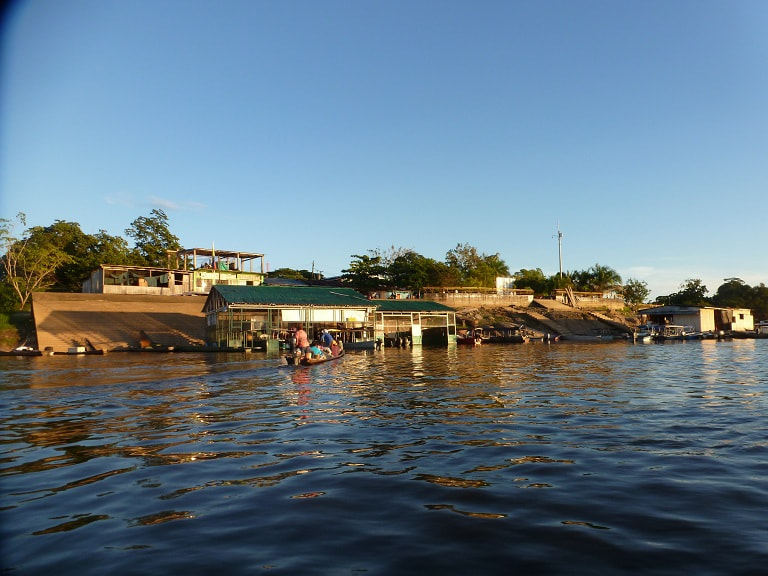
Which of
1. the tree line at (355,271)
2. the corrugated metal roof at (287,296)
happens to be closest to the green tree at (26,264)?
the tree line at (355,271)

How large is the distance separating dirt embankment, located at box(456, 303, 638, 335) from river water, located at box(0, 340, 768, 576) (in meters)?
54.3

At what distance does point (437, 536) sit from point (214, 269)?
58105 millimetres

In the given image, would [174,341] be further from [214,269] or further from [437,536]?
[437,536]

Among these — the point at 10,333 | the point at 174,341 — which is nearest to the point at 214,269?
the point at 174,341

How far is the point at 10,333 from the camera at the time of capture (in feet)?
145

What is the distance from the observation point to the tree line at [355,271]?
171ft

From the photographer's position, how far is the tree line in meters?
52.0

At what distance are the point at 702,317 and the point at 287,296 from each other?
6011 centimetres

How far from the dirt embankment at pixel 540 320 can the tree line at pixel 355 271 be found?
20.8ft

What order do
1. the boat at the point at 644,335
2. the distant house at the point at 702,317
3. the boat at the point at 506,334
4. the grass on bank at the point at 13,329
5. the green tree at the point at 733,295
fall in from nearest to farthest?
1. the grass on bank at the point at 13,329
2. the boat at the point at 506,334
3. the boat at the point at 644,335
4. the distant house at the point at 702,317
5. the green tree at the point at 733,295

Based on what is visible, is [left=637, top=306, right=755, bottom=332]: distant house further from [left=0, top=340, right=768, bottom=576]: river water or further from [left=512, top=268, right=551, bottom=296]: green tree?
[left=0, top=340, right=768, bottom=576]: river water

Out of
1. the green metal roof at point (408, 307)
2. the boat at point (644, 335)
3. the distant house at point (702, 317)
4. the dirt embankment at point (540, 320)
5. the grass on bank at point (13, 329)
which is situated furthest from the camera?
the distant house at point (702, 317)

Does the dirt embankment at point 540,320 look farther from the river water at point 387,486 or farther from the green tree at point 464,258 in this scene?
the river water at point 387,486

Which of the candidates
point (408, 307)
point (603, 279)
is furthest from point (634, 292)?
point (408, 307)
